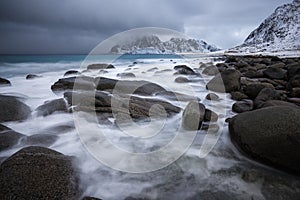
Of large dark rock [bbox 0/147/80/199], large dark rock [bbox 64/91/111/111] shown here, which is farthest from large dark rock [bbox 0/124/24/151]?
large dark rock [bbox 64/91/111/111]

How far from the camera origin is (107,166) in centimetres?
259

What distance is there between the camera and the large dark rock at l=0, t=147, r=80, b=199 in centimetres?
188

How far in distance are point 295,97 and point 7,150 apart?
571 cm

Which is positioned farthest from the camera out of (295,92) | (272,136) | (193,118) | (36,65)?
(36,65)

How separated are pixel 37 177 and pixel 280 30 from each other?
66420 mm

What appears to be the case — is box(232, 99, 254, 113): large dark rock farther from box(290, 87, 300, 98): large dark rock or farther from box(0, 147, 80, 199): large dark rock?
box(0, 147, 80, 199): large dark rock

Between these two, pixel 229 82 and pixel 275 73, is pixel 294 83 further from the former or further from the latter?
pixel 275 73

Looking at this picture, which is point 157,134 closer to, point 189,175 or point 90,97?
point 189,175

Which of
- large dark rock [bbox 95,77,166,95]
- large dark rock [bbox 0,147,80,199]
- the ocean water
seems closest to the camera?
large dark rock [bbox 0,147,80,199]

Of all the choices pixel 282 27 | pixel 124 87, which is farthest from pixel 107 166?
pixel 282 27

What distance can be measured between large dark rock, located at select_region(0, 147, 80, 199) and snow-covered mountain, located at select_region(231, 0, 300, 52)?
171ft

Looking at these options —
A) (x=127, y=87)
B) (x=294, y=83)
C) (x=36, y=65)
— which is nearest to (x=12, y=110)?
(x=127, y=87)

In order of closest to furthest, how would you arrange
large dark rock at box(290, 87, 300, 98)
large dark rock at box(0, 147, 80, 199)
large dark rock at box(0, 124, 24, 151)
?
large dark rock at box(0, 147, 80, 199) < large dark rock at box(0, 124, 24, 151) < large dark rock at box(290, 87, 300, 98)

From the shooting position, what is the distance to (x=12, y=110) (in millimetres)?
4023
